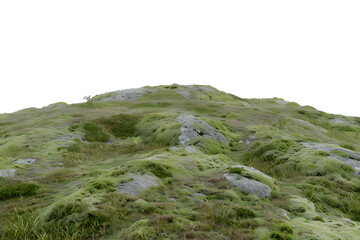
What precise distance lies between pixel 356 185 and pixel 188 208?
37.3ft

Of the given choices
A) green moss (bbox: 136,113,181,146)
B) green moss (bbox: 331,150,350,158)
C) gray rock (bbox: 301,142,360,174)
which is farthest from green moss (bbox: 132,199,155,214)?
green moss (bbox: 331,150,350,158)

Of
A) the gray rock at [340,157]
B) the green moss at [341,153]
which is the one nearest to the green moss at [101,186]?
the gray rock at [340,157]

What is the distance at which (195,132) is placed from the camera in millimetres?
22391

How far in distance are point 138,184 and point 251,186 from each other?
188 inches

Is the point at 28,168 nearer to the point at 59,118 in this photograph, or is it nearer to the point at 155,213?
the point at 155,213

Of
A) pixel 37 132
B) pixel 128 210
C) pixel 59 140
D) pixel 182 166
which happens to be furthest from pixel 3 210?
pixel 37 132

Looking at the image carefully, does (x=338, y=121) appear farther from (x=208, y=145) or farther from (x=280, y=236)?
(x=280, y=236)

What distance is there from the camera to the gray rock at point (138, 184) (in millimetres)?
9578

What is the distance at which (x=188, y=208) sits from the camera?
8648 millimetres

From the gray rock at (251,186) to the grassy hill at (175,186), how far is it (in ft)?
0.16

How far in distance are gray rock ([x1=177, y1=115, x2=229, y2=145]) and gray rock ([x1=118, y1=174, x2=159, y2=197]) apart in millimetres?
9992

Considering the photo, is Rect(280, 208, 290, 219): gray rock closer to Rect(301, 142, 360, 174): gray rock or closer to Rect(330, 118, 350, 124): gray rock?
Rect(301, 142, 360, 174): gray rock

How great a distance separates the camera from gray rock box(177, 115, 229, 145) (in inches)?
843

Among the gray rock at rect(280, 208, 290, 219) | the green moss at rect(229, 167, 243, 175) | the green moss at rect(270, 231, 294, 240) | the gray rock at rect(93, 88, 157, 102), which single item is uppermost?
the gray rock at rect(93, 88, 157, 102)
